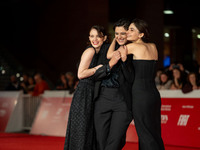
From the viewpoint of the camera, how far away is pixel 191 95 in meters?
8.52

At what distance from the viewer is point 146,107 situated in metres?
4.67

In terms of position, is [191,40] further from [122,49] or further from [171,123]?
[122,49]

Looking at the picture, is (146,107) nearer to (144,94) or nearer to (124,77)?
(144,94)

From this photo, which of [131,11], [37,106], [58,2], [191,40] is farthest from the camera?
[191,40]

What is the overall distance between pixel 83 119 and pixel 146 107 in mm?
852

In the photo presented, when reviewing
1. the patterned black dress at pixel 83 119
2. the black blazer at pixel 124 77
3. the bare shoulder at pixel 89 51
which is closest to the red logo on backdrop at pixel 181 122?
the patterned black dress at pixel 83 119

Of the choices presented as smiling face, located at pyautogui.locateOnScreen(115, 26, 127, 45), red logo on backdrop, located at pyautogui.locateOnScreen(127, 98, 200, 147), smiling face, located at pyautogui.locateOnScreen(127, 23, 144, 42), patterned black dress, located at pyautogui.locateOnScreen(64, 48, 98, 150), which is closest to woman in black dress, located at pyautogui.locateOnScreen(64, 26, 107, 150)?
patterned black dress, located at pyautogui.locateOnScreen(64, 48, 98, 150)

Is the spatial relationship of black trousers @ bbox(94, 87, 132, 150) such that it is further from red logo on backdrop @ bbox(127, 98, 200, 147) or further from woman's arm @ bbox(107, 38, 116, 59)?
red logo on backdrop @ bbox(127, 98, 200, 147)

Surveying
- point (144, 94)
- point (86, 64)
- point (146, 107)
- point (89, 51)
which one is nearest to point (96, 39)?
point (89, 51)

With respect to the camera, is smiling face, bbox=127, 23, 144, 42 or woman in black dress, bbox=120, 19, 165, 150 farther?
smiling face, bbox=127, 23, 144, 42

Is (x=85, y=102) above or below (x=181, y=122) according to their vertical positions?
above

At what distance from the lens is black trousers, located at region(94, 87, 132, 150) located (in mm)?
4840

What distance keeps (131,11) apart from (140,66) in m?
18.3

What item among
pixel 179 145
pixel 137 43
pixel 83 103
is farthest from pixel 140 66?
pixel 179 145
